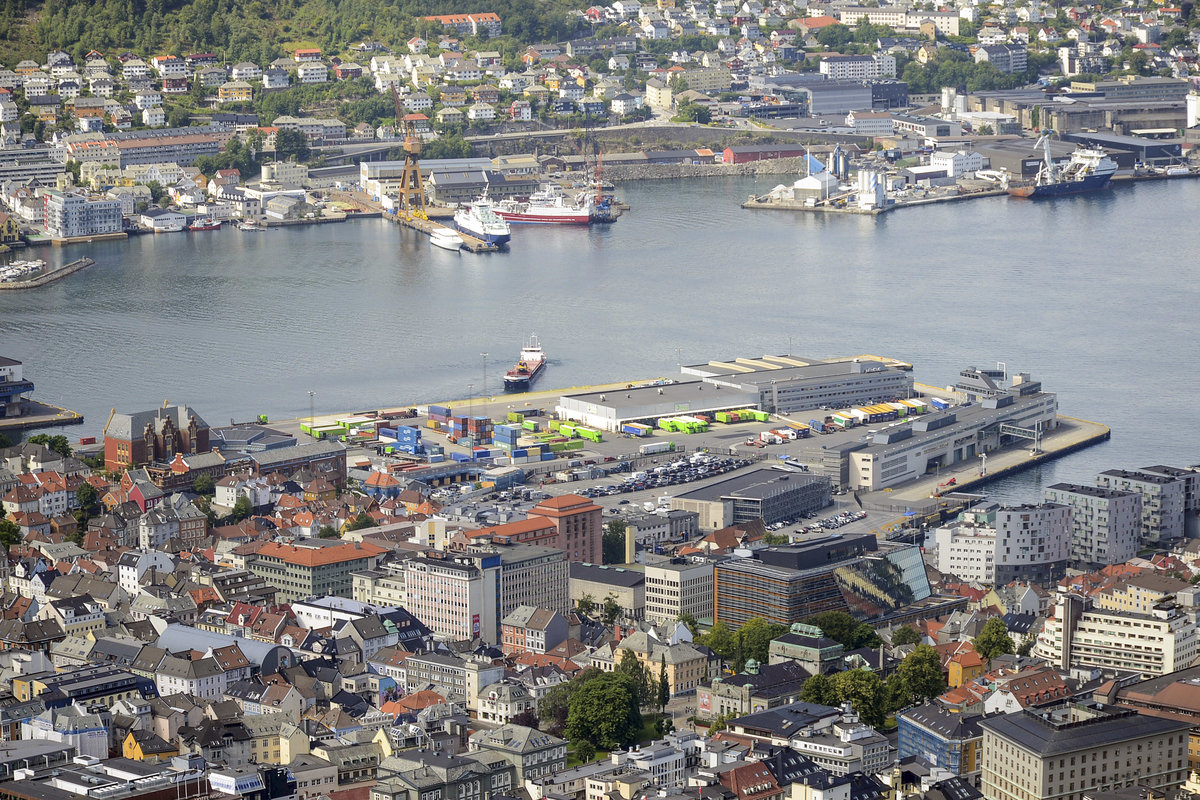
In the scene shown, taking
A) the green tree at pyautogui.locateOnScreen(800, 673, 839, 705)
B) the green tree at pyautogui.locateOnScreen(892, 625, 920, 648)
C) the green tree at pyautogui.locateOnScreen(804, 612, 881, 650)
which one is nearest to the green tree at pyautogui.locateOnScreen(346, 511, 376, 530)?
the green tree at pyautogui.locateOnScreen(804, 612, 881, 650)

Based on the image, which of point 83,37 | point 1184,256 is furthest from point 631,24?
point 1184,256

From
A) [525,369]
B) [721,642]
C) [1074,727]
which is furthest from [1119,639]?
[525,369]

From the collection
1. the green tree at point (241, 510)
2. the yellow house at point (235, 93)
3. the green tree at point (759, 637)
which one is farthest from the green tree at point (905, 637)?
the yellow house at point (235, 93)

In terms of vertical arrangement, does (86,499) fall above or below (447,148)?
below

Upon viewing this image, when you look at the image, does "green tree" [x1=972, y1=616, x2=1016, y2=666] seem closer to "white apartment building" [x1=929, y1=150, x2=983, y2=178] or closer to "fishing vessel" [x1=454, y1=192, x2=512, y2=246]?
"fishing vessel" [x1=454, y1=192, x2=512, y2=246]

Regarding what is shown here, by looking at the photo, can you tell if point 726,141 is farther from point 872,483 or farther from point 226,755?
point 226,755

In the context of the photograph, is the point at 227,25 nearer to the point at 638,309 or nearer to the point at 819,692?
the point at 638,309
